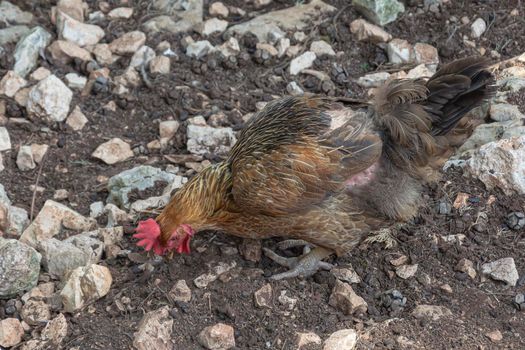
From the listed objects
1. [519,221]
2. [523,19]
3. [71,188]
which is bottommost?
[71,188]

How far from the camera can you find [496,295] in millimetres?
4512

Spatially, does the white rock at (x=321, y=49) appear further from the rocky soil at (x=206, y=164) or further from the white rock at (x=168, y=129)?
the white rock at (x=168, y=129)

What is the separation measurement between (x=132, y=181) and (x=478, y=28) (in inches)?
128

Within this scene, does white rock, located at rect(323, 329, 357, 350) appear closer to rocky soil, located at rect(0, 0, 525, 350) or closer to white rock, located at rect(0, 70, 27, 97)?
rocky soil, located at rect(0, 0, 525, 350)

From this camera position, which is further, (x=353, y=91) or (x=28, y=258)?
(x=353, y=91)

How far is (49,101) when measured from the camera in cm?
584

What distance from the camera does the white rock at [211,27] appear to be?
6551 mm

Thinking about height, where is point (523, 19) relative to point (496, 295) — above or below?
above

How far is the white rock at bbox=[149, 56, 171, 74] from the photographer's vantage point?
6.22 m

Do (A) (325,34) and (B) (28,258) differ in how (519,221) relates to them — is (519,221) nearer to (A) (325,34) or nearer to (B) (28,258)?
(A) (325,34)

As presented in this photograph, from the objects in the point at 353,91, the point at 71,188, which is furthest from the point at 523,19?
the point at 71,188

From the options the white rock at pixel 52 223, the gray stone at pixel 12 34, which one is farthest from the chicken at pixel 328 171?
the gray stone at pixel 12 34

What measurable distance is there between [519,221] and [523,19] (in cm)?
235

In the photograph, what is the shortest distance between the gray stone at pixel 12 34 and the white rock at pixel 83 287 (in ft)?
9.21
